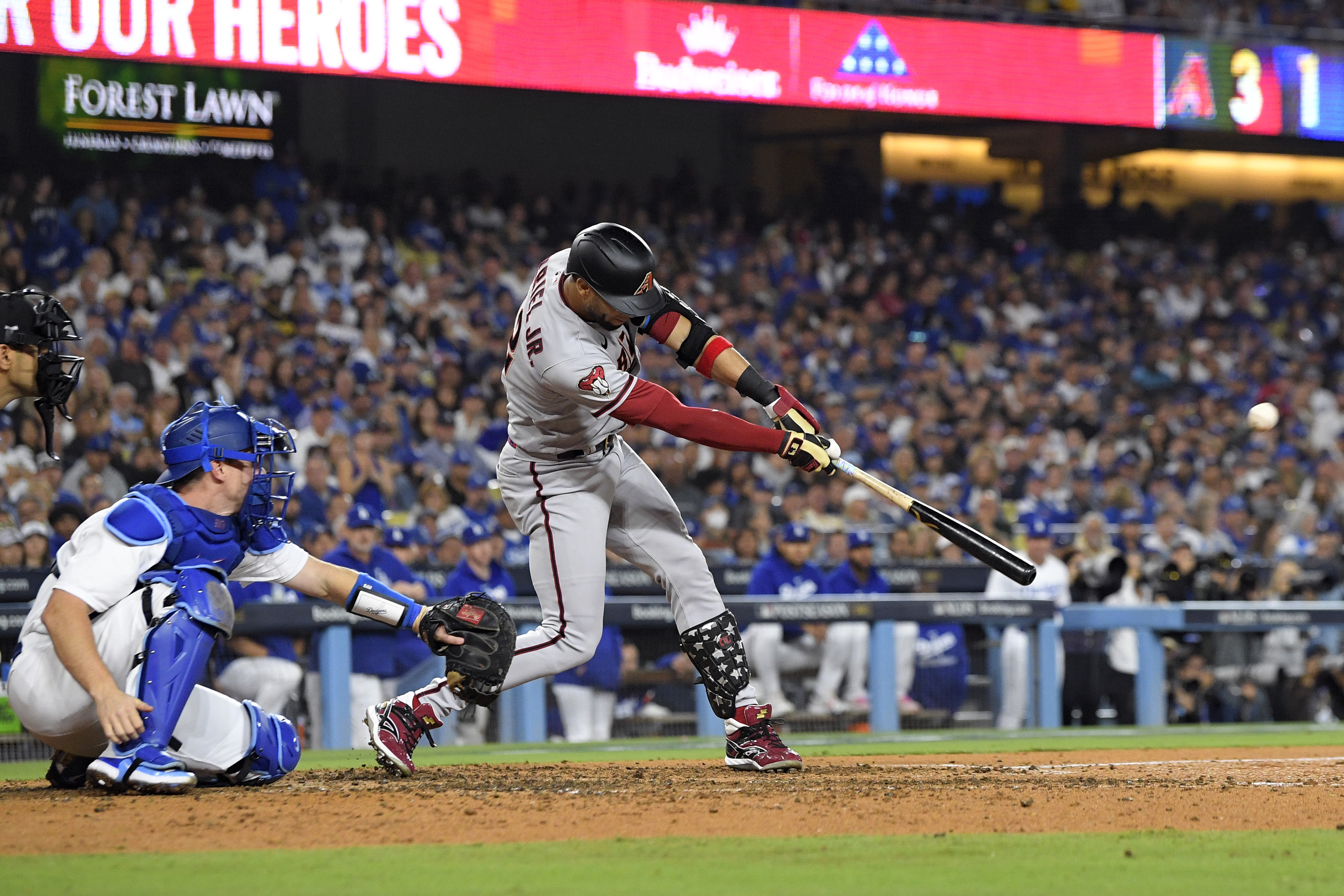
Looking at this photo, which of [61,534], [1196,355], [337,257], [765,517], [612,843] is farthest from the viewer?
[1196,355]

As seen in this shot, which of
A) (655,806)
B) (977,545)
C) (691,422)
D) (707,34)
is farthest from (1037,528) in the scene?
(655,806)

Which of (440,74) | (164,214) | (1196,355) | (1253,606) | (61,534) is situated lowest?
(1253,606)

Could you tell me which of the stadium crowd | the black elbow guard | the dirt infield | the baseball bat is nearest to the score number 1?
the stadium crowd

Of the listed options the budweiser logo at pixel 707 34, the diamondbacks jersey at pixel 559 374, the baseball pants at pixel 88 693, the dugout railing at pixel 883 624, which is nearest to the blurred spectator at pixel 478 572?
the dugout railing at pixel 883 624

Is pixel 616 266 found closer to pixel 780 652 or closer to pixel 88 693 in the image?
pixel 88 693

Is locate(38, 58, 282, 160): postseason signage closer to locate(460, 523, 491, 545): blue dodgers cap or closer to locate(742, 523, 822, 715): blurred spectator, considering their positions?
locate(460, 523, 491, 545): blue dodgers cap

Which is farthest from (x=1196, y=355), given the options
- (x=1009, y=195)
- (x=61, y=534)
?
(x=61, y=534)

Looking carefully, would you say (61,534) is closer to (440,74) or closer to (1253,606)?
(440,74)
